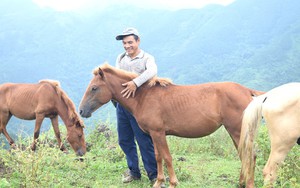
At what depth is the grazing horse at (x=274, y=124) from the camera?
4.53 m

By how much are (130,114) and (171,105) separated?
79cm

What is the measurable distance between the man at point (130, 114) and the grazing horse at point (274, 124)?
1662 mm

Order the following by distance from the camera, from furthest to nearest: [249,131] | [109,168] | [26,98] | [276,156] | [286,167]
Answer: [26,98] → [109,168] → [249,131] → [276,156] → [286,167]

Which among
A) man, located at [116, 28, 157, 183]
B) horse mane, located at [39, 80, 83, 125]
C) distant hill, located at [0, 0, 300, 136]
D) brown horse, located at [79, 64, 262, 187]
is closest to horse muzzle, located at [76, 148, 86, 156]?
horse mane, located at [39, 80, 83, 125]

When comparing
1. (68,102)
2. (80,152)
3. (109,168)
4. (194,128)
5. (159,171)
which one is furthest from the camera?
(68,102)

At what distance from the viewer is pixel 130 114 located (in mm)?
5953

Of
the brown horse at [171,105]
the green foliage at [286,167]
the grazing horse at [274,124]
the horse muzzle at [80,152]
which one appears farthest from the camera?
the horse muzzle at [80,152]

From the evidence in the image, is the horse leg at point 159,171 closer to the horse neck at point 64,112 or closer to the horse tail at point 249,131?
the horse tail at point 249,131

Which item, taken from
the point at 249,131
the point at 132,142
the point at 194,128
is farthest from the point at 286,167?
the point at 132,142

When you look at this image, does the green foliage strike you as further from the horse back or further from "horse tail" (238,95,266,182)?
the horse back

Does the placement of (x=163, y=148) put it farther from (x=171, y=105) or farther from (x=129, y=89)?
(x=129, y=89)

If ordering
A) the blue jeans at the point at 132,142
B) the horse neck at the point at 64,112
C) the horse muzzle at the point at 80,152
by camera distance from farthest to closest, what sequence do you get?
the horse neck at the point at 64,112 < the horse muzzle at the point at 80,152 < the blue jeans at the point at 132,142

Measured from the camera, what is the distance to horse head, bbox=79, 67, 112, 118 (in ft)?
18.7

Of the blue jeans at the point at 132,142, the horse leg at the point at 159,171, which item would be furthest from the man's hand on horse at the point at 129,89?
the horse leg at the point at 159,171
